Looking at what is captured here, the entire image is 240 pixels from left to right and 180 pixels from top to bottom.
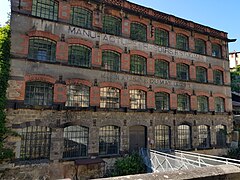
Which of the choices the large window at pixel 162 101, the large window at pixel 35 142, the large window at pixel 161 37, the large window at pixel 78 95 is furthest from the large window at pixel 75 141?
the large window at pixel 161 37

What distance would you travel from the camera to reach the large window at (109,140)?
520 inches

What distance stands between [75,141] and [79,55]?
602 centimetres

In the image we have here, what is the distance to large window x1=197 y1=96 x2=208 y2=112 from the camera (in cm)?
1827

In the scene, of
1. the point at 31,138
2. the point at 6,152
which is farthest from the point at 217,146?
the point at 6,152

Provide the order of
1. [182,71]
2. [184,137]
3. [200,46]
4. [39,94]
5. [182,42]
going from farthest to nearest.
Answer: [200,46] < [182,42] < [182,71] < [184,137] < [39,94]

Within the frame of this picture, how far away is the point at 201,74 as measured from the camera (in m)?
19.2

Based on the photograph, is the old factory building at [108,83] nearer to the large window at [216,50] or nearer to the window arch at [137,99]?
the window arch at [137,99]

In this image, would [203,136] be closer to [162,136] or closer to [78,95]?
[162,136]

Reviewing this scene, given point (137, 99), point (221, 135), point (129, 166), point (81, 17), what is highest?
point (81, 17)

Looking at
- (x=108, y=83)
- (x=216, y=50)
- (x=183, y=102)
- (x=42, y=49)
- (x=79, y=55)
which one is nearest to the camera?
(x=42, y=49)

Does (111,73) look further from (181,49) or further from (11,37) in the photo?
(181,49)

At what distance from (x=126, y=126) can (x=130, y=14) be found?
929cm

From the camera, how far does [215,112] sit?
61.7ft

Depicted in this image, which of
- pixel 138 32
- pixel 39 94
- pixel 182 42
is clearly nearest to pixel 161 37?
pixel 138 32
